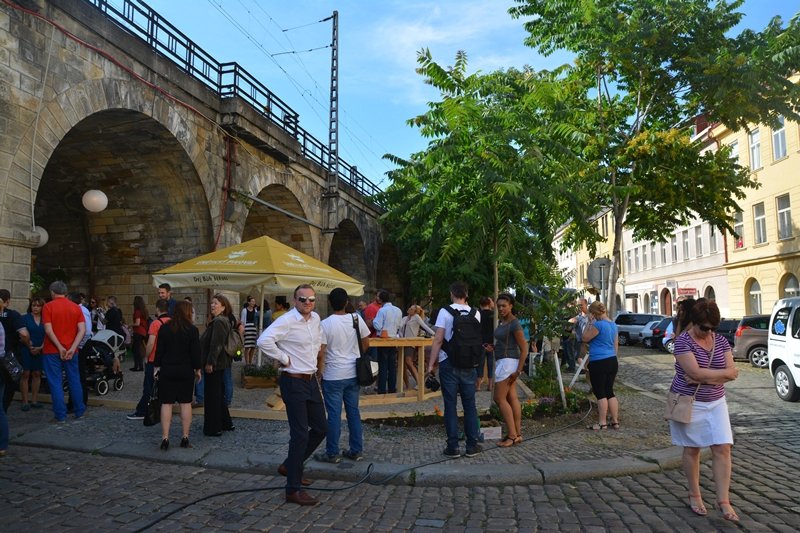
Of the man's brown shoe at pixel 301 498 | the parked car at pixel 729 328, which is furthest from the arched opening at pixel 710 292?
the man's brown shoe at pixel 301 498

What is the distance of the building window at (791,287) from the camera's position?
83.0 ft

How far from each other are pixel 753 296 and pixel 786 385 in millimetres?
22555

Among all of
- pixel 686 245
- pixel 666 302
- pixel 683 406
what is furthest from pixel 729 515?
pixel 666 302

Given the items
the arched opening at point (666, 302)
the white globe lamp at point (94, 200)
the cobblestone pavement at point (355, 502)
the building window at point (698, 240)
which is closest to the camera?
the cobblestone pavement at point (355, 502)

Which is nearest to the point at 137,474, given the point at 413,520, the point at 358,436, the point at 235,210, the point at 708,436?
the point at 358,436

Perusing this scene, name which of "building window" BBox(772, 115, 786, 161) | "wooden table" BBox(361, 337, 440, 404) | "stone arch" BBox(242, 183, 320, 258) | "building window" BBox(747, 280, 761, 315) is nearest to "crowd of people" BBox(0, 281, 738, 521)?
"wooden table" BBox(361, 337, 440, 404)

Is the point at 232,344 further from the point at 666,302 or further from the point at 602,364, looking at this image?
the point at 666,302

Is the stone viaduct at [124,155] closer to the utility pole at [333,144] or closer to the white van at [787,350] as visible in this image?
the utility pole at [333,144]

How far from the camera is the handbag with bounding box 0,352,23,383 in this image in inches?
230

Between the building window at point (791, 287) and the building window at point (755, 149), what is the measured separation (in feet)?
18.2

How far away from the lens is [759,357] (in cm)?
1559

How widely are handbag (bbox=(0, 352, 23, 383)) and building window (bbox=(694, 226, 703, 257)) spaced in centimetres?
3621

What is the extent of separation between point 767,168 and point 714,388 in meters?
27.6

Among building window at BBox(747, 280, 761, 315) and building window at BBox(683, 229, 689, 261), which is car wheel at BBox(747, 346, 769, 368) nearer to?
building window at BBox(747, 280, 761, 315)
